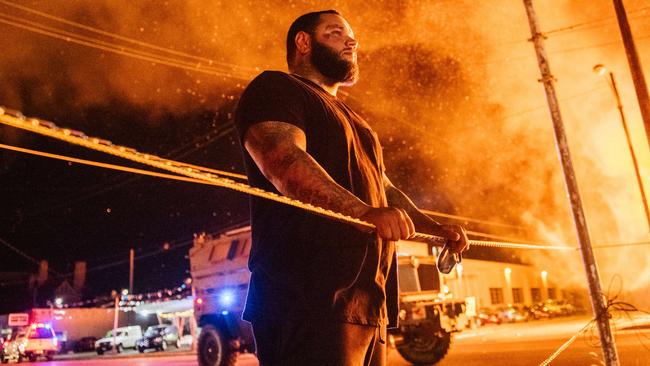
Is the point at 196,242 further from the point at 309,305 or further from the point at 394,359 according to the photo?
the point at 309,305

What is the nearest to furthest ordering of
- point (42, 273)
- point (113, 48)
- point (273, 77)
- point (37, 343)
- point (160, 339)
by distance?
point (273, 77), point (113, 48), point (37, 343), point (160, 339), point (42, 273)

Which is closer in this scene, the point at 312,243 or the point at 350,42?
the point at 312,243

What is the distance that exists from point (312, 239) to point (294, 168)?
30cm

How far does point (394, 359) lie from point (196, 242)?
19.8 feet

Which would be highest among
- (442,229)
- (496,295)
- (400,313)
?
(442,229)

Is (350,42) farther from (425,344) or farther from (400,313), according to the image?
(425,344)

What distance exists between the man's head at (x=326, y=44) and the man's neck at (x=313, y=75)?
0.01 metres

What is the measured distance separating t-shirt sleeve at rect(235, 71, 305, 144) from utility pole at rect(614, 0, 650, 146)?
663 cm

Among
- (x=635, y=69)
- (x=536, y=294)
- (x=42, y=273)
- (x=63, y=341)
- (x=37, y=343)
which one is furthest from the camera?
(x=536, y=294)

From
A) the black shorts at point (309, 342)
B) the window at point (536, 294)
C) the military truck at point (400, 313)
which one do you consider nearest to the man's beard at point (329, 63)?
the black shorts at point (309, 342)

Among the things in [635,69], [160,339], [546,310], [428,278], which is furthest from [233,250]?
[546,310]

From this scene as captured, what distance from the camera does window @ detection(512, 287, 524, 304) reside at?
50.1 metres

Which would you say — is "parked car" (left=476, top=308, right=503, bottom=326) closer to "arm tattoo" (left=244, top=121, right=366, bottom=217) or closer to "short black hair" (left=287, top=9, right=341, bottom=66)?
"short black hair" (left=287, top=9, right=341, bottom=66)

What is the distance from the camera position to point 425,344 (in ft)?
34.0
